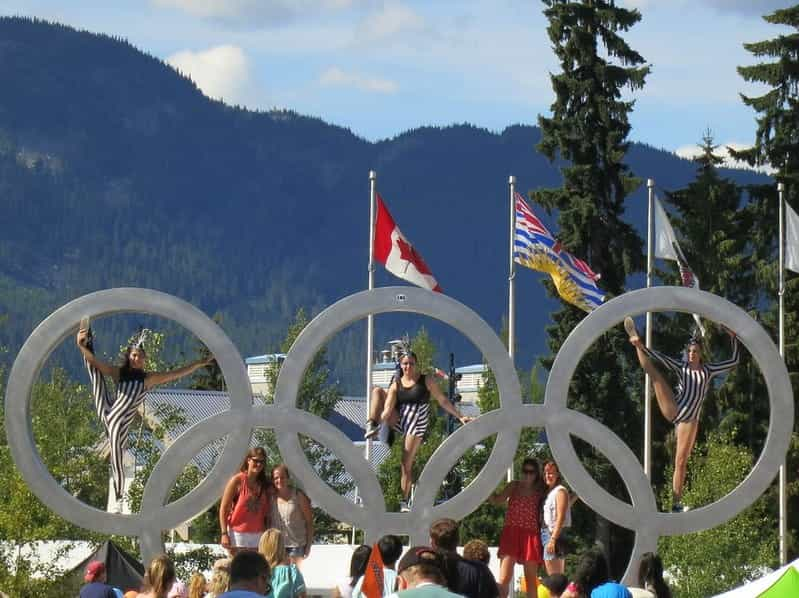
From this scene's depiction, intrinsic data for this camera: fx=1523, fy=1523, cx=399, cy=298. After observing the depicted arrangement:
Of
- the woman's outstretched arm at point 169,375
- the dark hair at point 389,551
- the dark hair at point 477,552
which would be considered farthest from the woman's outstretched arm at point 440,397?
the dark hair at point 477,552

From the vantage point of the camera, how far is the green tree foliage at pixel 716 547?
28.7m

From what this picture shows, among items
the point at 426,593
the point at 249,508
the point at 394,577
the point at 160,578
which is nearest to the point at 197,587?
the point at 160,578

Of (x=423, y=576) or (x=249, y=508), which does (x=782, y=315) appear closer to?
(x=249, y=508)

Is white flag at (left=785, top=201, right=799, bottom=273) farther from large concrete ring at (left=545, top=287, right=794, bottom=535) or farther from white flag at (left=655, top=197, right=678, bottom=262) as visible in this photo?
large concrete ring at (left=545, top=287, right=794, bottom=535)

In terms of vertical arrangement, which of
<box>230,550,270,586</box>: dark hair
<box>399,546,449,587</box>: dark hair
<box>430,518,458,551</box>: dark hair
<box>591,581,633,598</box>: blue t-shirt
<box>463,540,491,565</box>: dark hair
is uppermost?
<box>230,550,270,586</box>: dark hair

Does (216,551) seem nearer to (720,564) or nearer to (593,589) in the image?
(720,564)

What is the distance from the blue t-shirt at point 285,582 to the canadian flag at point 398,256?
38.4ft

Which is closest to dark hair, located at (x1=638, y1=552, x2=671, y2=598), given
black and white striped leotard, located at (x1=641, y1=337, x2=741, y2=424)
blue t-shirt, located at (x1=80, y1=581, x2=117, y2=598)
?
blue t-shirt, located at (x1=80, y1=581, x2=117, y2=598)

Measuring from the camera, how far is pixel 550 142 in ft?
126

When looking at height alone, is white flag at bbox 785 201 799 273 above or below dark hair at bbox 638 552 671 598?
above

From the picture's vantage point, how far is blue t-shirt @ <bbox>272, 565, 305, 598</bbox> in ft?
37.6

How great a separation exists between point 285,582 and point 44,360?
6.66 m

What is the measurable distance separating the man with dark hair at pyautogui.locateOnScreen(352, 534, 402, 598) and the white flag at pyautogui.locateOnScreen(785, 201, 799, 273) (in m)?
17.9

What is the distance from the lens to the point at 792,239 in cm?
2811
